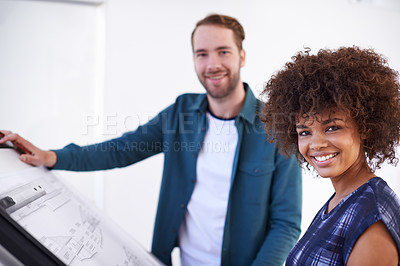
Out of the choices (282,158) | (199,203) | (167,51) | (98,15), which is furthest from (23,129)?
(282,158)

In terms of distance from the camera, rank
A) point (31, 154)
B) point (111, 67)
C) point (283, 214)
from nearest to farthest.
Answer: point (31, 154) < point (283, 214) < point (111, 67)

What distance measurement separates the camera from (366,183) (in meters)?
0.73

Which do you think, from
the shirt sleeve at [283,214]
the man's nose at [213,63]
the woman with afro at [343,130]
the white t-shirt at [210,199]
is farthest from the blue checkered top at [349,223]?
the man's nose at [213,63]

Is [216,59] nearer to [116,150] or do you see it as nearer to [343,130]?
[116,150]

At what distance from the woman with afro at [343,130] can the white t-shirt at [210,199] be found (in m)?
0.68

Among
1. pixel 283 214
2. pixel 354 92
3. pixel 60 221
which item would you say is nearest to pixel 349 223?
pixel 354 92

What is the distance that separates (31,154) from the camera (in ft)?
4.22

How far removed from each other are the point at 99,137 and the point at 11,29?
0.96 m

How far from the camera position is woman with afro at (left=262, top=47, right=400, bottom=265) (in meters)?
0.71

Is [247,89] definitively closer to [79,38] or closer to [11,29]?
[79,38]

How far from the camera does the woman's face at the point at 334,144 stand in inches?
30.8

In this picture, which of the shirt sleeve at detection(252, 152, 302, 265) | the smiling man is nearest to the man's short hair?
the smiling man

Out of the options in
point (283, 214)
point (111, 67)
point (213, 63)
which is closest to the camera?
point (283, 214)

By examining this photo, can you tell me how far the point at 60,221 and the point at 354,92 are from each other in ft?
2.31
